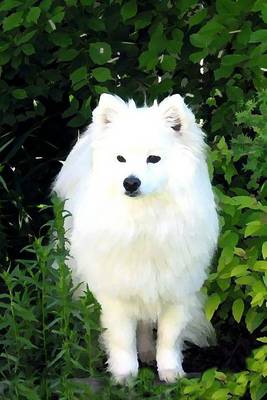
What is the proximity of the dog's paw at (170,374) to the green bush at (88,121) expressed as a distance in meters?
0.11

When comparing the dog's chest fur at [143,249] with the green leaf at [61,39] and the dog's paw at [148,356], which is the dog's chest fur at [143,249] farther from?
the green leaf at [61,39]

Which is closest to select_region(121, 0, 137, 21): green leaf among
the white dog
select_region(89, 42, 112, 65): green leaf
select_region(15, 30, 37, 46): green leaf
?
select_region(89, 42, 112, 65): green leaf

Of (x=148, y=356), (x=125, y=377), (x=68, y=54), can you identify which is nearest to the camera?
(x=125, y=377)

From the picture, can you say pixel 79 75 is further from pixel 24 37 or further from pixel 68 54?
pixel 24 37

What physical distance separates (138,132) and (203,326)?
3.83ft

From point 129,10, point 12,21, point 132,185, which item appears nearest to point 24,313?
point 132,185

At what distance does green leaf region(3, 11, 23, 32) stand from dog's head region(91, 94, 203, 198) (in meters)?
1.00

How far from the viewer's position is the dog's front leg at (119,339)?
4230 millimetres

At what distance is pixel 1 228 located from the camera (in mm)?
5461

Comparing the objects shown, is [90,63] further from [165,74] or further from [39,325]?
[39,325]

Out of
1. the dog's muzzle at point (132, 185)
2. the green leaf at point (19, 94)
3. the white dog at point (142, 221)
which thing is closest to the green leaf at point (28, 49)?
the green leaf at point (19, 94)

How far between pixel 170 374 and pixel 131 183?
1.00 m

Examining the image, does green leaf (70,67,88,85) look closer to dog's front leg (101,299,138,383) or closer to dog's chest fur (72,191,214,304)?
dog's chest fur (72,191,214,304)

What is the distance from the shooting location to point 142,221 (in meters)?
3.99
